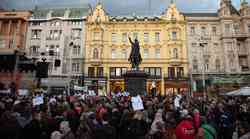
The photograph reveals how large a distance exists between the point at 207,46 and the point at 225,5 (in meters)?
9.18

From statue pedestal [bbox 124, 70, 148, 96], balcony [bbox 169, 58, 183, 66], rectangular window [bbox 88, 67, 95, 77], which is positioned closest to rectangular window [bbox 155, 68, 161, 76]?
balcony [bbox 169, 58, 183, 66]

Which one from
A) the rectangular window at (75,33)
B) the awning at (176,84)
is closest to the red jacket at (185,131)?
the awning at (176,84)

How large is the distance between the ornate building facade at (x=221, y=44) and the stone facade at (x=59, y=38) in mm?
23552

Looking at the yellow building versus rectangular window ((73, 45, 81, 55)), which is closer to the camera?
the yellow building

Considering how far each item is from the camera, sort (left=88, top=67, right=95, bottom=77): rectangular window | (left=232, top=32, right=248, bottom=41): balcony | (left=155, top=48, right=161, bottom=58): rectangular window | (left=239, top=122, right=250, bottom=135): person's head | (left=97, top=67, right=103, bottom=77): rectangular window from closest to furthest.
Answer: (left=239, top=122, right=250, bottom=135): person's head, (left=232, top=32, right=248, bottom=41): balcony, (left=88, top=67, right=95, bottom=77): rectangular window, (left=97, top=67, right=103, bottom=77): rectangular window, (left=155, top=48, right=161, bottom=58): rectangular window

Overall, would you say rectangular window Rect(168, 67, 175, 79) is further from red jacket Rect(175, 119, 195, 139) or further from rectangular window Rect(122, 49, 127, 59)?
red jacket Rect(175, 119, 195, 139)

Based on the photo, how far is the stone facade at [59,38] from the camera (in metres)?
48.1

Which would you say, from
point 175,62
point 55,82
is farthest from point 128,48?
point 55,82

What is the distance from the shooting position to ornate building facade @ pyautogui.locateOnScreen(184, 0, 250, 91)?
44188mm

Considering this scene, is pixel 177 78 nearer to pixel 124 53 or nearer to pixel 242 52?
pixel 124 53

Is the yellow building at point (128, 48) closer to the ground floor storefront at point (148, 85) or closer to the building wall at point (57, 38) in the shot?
the ground floor storefront at point (148, 85)

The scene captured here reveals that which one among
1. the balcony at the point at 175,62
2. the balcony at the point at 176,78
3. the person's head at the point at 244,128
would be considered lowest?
the person's head at the point at 244,128

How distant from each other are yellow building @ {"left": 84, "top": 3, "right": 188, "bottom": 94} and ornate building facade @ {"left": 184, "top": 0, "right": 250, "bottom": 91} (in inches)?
90.0

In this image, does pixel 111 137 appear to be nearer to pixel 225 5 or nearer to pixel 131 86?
pixel 131 86
